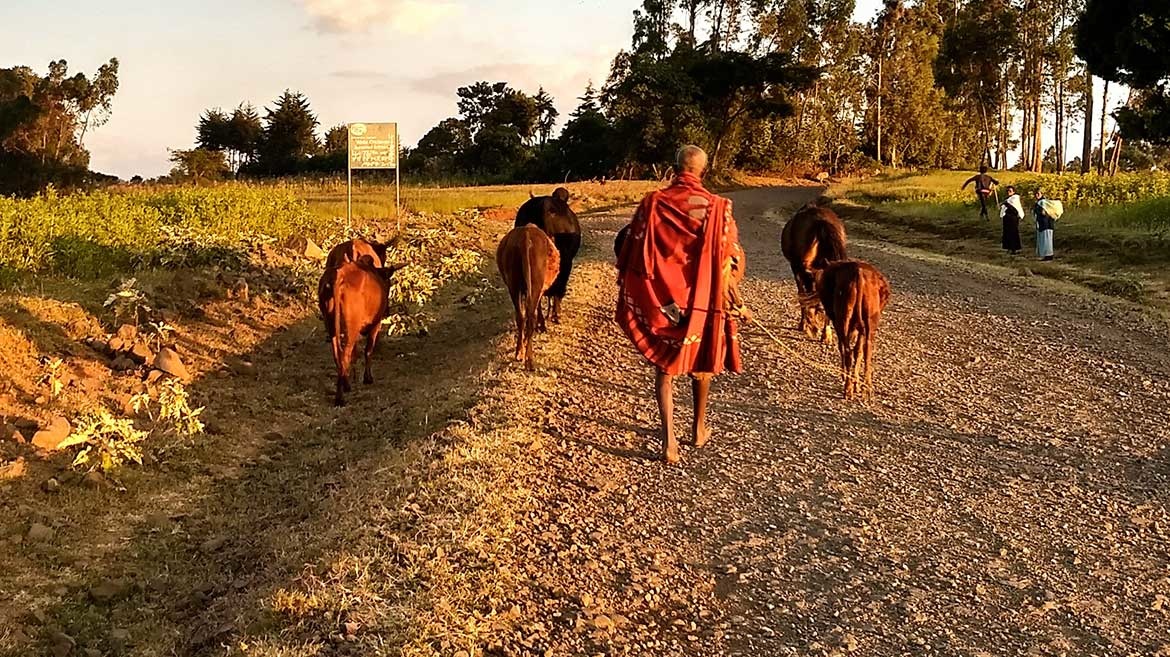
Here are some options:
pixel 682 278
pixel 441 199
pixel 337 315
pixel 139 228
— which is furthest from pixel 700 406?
pixel 441 199

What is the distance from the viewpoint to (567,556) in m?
4.08

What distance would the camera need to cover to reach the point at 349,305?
24.6ft

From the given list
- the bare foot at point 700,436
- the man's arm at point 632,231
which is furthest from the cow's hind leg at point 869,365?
the man's arm at point 632,231

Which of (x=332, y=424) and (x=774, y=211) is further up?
(x=774, y=211)

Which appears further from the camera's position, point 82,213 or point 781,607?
point 82,213

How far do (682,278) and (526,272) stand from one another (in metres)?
2.70

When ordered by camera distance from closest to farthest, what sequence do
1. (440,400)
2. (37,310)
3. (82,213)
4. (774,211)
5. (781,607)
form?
(781,607), (440,400), (37,310), (82,213), (774,211)

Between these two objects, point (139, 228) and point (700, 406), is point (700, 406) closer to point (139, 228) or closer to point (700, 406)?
point (700, 406)

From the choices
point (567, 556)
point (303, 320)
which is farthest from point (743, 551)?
point (303, 320)

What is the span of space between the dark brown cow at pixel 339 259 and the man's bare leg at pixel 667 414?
341cm

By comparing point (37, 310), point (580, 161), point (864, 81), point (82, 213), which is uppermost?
point (864, 81)

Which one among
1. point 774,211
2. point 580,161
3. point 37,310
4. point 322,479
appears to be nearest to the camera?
point 322,479

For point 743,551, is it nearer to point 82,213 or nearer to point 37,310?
point 37,310

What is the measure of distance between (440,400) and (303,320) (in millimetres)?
4433
